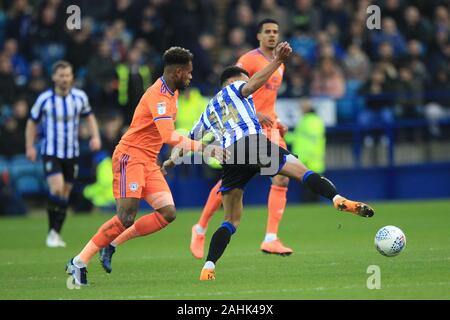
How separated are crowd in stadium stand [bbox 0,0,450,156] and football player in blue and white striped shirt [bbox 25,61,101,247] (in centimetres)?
555

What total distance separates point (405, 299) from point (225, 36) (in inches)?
629

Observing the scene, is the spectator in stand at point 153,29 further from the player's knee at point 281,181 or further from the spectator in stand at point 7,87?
the player's knee at point 281,181

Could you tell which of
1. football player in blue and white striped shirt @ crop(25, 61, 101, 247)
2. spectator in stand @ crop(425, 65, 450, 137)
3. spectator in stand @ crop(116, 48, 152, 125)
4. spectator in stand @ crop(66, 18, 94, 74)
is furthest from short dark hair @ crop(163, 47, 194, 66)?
spectator in stand @ crop(425, 65, 450, 137)

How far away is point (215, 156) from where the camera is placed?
9.34 metres

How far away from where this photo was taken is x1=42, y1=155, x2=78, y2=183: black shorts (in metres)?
14.6

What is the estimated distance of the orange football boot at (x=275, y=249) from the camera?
11952 millimetres

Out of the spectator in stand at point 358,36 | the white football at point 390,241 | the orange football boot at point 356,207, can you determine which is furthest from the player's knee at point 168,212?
the spectator in stand at point 358,36

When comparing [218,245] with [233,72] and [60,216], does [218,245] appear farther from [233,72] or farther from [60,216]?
[60,216]

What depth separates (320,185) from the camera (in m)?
10.1

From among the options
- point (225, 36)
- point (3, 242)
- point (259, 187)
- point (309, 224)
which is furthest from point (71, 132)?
point (225, 36)

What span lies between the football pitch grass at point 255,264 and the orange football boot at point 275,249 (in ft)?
0.30

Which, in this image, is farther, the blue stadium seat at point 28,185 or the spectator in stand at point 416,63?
the spectator in stand at point 416,63

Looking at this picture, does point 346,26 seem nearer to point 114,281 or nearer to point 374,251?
point 374,251

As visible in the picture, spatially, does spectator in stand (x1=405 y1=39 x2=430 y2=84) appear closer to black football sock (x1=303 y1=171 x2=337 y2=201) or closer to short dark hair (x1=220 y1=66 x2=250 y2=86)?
short dark hair (x1=220 y1=66 x2=250 y2=86)
